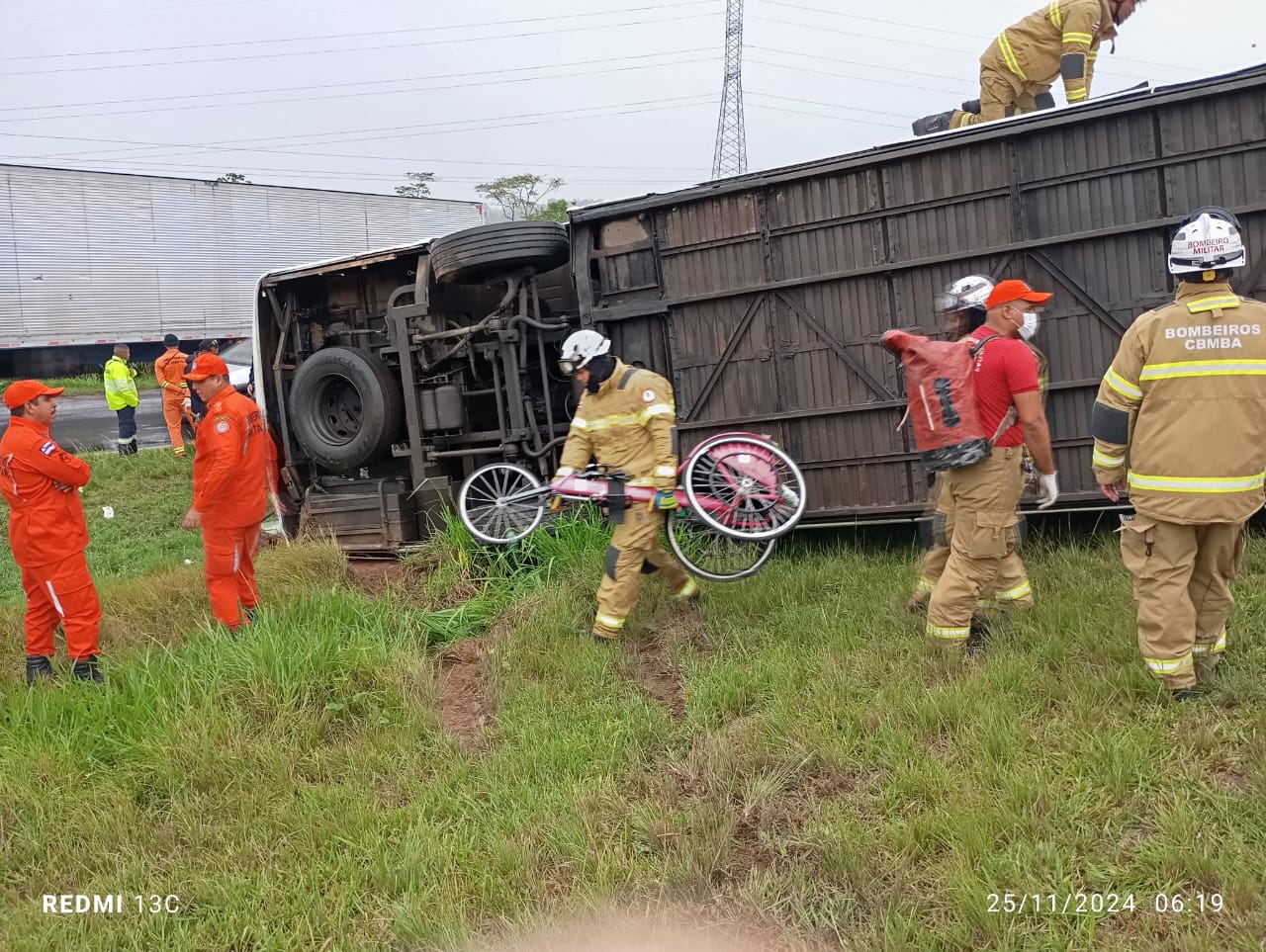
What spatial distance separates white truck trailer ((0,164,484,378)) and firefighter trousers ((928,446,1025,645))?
16.5 meters

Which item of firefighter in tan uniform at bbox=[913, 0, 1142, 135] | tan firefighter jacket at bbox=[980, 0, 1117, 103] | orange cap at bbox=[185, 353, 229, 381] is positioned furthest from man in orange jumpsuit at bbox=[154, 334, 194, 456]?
tan firefighter jacket at bbox=[980, 0, 1117, 103]

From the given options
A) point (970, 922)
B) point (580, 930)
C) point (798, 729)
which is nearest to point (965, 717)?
point (798, 729)

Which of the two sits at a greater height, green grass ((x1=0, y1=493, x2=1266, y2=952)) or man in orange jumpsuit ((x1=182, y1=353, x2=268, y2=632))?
man in orange jumpsuit ((x1=182, y1=353, x2=268, y2=632))

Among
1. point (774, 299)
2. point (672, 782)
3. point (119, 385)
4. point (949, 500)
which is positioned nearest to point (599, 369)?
point (774, 299)

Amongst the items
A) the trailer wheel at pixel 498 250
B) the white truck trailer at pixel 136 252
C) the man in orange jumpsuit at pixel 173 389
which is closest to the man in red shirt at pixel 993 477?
the trailer wheel at pixel 498 250

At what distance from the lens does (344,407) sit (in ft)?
25.6

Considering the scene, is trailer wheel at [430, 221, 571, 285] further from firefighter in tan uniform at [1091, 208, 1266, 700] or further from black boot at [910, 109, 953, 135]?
firefighter in tan uniform at [1091, 208, 1266, 700]

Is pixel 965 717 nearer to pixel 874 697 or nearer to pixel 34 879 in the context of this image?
pixel 874 697

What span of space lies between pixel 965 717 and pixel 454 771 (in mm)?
2056

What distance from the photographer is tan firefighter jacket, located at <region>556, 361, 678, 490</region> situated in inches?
195

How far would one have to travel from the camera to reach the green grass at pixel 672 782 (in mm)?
2770

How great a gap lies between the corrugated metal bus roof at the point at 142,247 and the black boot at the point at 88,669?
50.2 ft

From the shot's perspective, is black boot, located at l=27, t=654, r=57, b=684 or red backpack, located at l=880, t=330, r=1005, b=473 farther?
black boot, located at l=27, t=654, r=57, b=684

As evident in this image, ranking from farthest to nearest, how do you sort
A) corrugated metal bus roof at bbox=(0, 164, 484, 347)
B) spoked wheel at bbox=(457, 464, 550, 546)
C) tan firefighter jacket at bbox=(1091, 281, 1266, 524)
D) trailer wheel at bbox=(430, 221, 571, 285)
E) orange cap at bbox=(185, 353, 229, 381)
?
corrugated metal bus roof at bbox=(0, 164, 484, 347) < trailer wheel at bbox=(430, 221, 571, 285) < spoked wheel at bbox=(457, 464, 550, 546) < orange cap at bbox=(185, 353, 229, 381) < tan firefighter jacket at bbox=(1091, 281, 1266, 524)
